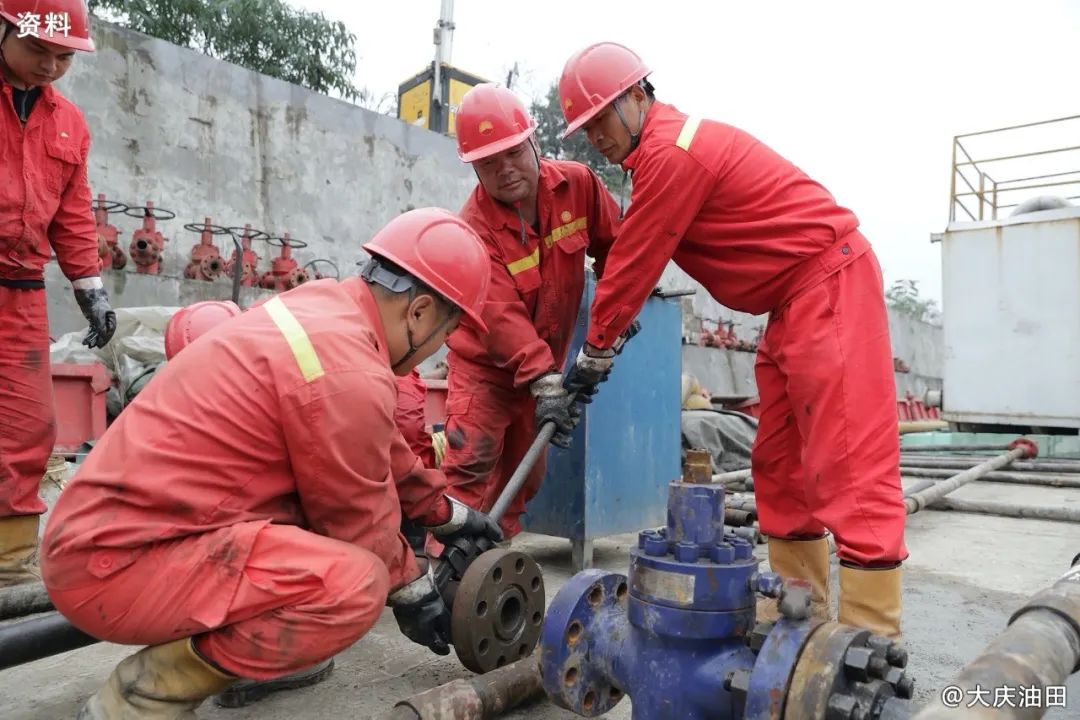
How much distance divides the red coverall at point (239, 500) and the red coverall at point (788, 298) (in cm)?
110

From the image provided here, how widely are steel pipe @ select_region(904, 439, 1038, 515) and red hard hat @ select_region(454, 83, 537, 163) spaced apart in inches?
83.8

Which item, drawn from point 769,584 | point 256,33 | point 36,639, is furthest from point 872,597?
point 256,33

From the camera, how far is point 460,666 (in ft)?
7.95

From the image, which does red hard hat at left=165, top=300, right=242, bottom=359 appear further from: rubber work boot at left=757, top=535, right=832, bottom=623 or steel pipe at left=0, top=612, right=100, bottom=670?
rubber work boot at left=757, top=535, right=832, bottom=623

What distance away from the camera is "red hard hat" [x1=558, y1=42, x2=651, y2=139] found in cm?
254

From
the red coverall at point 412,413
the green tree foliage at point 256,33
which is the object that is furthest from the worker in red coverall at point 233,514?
the green tree foliage at point 256,33

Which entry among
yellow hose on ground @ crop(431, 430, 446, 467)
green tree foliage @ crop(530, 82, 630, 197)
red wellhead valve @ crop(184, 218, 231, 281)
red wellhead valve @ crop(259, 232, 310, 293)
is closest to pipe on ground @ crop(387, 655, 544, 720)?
yellow hose on ground @ crop(431, 430, 446, 467)

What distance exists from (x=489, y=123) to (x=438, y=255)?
4.26 feet

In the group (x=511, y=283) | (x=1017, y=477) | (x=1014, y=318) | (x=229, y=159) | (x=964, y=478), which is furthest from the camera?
(x=229, y=159)

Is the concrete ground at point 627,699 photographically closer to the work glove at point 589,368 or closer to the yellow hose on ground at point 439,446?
the yellow hose on ground at point 439,446

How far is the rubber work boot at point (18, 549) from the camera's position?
2834 millimetres

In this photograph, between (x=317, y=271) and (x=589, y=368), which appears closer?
(x=589, y=368)

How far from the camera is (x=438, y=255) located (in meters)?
1.89

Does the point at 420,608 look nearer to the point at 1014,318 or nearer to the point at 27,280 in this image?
the point at 27,280
